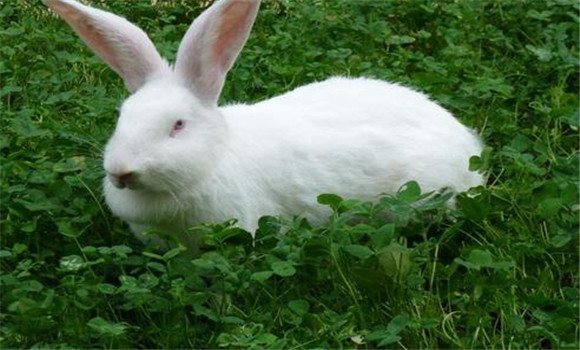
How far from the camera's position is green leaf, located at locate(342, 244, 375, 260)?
4531 millimetres

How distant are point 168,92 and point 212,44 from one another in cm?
25

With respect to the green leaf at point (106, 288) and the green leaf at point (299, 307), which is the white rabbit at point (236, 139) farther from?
the green leaf at point (299, 307)

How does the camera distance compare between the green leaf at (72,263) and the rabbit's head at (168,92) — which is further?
the rabbit's head at (168,92)

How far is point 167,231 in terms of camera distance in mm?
5023

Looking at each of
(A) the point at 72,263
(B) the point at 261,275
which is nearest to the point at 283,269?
(B) the point at 261,275

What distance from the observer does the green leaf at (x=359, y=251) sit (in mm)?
4531

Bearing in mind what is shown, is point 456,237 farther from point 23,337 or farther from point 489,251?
point 23,337

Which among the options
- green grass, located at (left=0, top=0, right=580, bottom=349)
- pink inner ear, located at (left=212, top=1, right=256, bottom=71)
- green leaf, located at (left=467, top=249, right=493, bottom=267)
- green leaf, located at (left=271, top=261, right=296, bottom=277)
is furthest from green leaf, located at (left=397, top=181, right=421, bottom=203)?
pink inner ear, located at (left=212, top=1, right=256, bottom=71)

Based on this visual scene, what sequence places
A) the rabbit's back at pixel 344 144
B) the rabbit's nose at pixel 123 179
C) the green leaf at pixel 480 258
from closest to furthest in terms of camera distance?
the green leaf at pixel 480 258
the rabbit's nose at pixel 123 179
the rabbit's back at pixel 344 144

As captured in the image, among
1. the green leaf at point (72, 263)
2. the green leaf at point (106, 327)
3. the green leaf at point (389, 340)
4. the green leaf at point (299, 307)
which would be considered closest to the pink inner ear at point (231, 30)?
the green leaf at point (72, 263)

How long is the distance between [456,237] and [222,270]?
3.54ft

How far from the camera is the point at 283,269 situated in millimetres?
4484

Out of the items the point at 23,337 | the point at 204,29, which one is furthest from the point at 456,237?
the point at 23,337

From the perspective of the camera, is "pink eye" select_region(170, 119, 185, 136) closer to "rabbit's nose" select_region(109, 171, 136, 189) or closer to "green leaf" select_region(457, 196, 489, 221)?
"rabbit's nose" select_region(109, 171, 136, 189)
